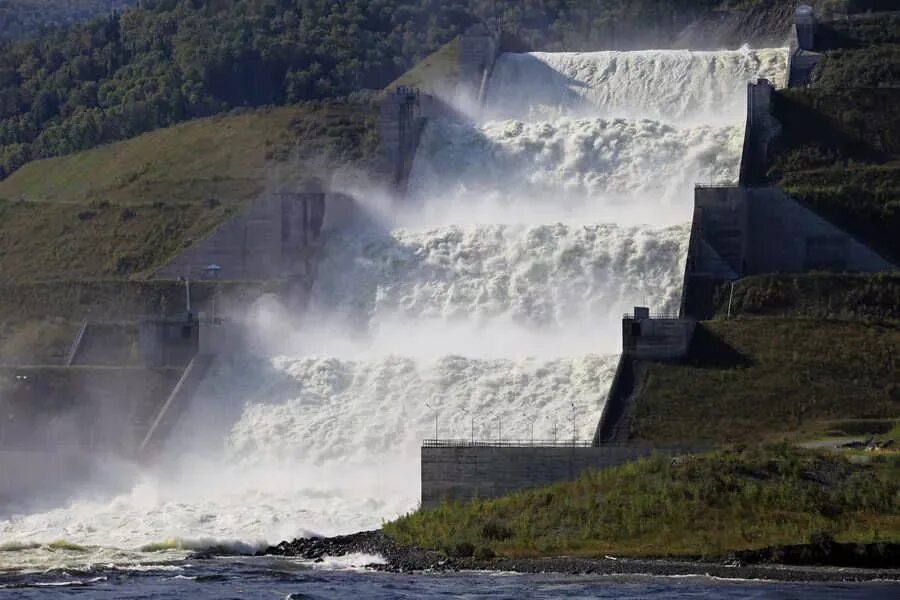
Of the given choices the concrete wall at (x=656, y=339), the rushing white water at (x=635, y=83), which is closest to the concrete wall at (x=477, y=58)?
the rushing white water at (x=635, y=83)

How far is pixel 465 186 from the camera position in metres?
109

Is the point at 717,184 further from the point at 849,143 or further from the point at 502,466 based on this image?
the point at 502,466

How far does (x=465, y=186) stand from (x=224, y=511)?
2826 cm

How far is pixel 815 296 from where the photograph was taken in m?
91.2

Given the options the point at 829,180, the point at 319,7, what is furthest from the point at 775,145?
the point at 319,7

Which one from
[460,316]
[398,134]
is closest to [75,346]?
[460,316]

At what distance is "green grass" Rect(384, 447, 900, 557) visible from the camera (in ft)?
243

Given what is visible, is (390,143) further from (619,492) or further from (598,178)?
(619,492)

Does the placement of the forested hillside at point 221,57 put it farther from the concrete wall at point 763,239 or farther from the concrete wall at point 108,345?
the concrete wall at point 763,239

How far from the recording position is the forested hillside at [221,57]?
15225cm

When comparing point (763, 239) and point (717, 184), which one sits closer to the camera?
point (763, 239)

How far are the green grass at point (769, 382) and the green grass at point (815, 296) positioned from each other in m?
1.60

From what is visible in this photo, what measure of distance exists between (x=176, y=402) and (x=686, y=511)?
1003 inches

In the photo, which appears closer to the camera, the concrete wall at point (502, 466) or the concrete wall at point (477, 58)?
the concrete wall at point (502, 466)
